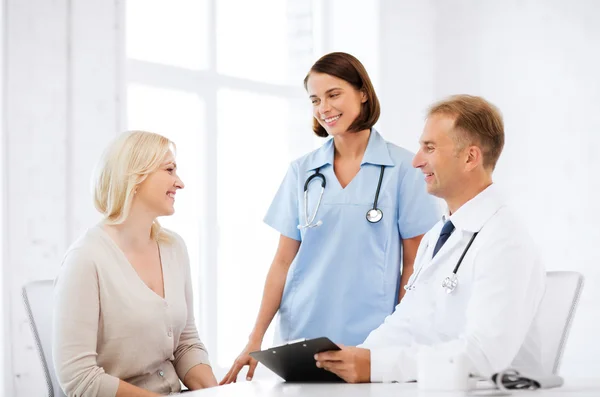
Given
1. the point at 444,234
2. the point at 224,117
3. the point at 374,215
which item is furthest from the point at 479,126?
the point at 224,117

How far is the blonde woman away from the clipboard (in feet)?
1.49

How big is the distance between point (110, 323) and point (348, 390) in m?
0.75

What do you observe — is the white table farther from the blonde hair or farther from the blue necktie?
the blonde hair

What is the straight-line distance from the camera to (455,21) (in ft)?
15.0

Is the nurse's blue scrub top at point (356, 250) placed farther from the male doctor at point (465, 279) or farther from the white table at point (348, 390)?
the white table at point (348, 390)

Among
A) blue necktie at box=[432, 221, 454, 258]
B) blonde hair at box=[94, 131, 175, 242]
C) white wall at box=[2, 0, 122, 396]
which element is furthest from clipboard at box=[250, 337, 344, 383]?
white wall at box=[2, 0, 122, 396]

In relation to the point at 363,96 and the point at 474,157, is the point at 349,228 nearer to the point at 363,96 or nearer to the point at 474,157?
the point at 363,96

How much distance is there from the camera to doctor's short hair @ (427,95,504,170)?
1.85 metres

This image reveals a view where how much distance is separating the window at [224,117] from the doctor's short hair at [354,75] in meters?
1.36

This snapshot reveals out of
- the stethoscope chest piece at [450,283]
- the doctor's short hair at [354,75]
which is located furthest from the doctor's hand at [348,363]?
the doctor's short hair at [354,75]

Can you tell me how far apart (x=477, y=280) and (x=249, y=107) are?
8.80 feet

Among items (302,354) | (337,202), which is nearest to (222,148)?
(337,202)

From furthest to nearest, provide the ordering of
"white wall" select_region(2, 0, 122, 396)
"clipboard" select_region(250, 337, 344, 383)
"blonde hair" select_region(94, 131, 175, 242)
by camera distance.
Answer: "white wall" select_region(2, 0, 122, 396)
"blonde hair" select_region(94, 131, 175, 242)
"clipboard" select_region(250, 337, 344, 383)

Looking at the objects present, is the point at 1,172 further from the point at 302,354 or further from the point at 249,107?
the point at 249,107
